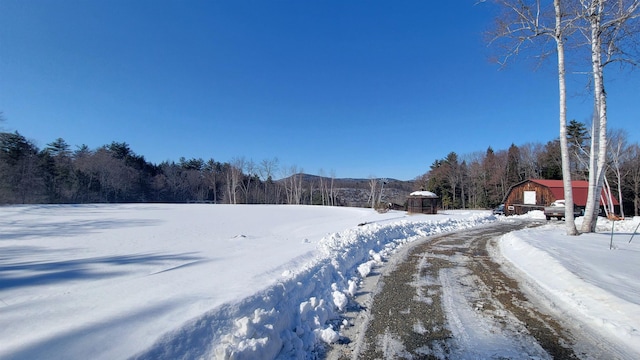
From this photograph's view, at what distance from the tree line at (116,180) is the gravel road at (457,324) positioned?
42999 millimetres

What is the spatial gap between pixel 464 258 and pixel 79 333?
7.77 m

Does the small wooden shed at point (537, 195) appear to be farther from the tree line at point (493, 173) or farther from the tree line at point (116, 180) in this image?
the tree line at point (116, 180)

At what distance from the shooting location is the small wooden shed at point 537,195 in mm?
34438

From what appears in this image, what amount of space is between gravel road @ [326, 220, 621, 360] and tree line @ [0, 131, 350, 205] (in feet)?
141

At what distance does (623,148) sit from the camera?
108ft

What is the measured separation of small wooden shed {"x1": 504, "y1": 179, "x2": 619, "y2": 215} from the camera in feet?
113

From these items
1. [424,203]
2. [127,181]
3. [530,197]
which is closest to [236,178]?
[127,181]

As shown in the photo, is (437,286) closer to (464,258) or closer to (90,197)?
(464,258)

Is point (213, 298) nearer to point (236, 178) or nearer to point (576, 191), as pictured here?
point (576, 191)

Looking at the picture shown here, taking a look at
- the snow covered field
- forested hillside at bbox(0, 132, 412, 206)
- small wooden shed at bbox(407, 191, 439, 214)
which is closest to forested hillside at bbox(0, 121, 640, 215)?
forested hillside at bbox(0, 132, 412, 206)

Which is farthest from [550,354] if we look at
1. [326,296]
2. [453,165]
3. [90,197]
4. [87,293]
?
[453,165]

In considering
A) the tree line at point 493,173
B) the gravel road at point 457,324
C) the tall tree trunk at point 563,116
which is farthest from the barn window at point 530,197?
the gravel road at point 457,324

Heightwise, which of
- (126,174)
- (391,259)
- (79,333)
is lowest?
(391,259)

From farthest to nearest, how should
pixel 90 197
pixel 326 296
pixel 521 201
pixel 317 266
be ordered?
pixel 90 197 → pixel 521 201 → pixel 317 266 → pixel 326 296
